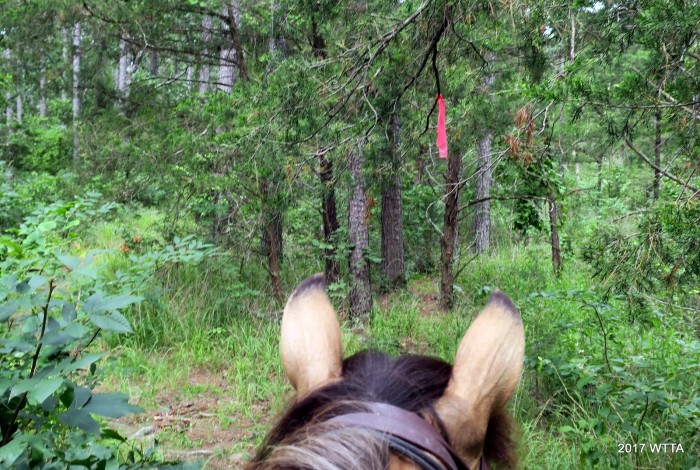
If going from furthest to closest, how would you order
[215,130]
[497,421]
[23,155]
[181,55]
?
[23,155] → [181,55] → [215,130] → [497,421]

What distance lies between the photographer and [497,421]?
136 centimetres

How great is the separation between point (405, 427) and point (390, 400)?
14 cm

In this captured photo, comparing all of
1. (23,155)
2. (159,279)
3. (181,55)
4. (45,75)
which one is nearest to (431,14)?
(159,279)

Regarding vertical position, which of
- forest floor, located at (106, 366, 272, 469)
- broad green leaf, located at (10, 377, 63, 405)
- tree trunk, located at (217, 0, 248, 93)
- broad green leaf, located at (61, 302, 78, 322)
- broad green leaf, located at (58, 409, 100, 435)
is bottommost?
forest floor, located at (106, 366, 272, 469)

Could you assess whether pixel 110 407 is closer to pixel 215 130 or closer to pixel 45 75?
pixel 215 130

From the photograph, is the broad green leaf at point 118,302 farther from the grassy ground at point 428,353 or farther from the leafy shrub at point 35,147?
the leafy shrub at point 35,147

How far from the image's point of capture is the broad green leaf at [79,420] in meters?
1.46

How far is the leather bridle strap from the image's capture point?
102 cm

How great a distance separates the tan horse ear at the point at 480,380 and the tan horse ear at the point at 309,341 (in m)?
0.32

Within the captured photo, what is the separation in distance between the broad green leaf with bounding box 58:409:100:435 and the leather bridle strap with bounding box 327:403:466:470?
84 centimetres

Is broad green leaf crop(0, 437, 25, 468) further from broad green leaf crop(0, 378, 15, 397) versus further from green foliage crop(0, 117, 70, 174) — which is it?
green foliage crop(0, 117, 70, 174)

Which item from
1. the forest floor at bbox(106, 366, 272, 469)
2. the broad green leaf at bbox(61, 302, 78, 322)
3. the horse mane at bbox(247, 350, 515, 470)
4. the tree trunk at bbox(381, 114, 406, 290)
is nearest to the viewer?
the horse mane at bbox(247, 350, 515, 470)

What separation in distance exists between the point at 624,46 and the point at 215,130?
460 cm

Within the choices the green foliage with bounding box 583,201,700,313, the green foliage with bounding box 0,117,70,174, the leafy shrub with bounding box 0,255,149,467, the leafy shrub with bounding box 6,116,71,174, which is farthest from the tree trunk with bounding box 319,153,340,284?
the green foliage with bounding box 0,117,70,174
